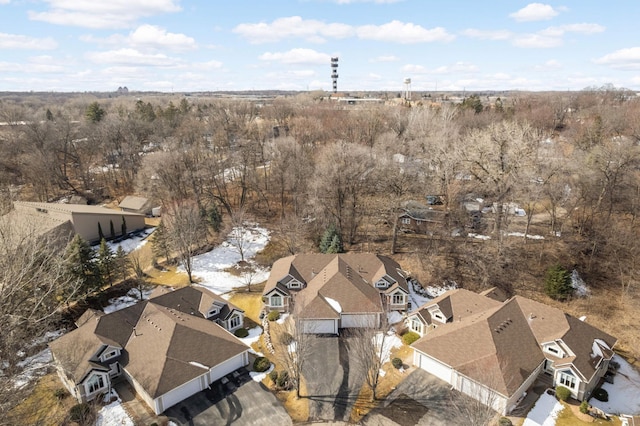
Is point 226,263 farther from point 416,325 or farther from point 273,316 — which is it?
point 416,325

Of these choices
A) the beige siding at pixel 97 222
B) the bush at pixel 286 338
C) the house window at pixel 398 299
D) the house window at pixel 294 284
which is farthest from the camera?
the beige siding at pixel 97 222

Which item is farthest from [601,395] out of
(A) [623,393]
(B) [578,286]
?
(B) [578,286]

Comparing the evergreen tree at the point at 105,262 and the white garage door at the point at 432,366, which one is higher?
the evergreen tree at the point at 105,262

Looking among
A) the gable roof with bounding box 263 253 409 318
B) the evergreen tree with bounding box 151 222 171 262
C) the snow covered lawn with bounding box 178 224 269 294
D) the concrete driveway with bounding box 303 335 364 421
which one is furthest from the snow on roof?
the evergreen tree with bounding box 151 222 171 262

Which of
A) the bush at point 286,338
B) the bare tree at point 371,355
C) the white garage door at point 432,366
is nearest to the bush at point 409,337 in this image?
the white garage door at point 432,366

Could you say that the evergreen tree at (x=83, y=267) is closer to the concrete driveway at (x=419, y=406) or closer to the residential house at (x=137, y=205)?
the residential house at (x=137, y=205)

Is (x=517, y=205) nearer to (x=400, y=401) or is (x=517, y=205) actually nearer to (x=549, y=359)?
(x=549, y=359)
